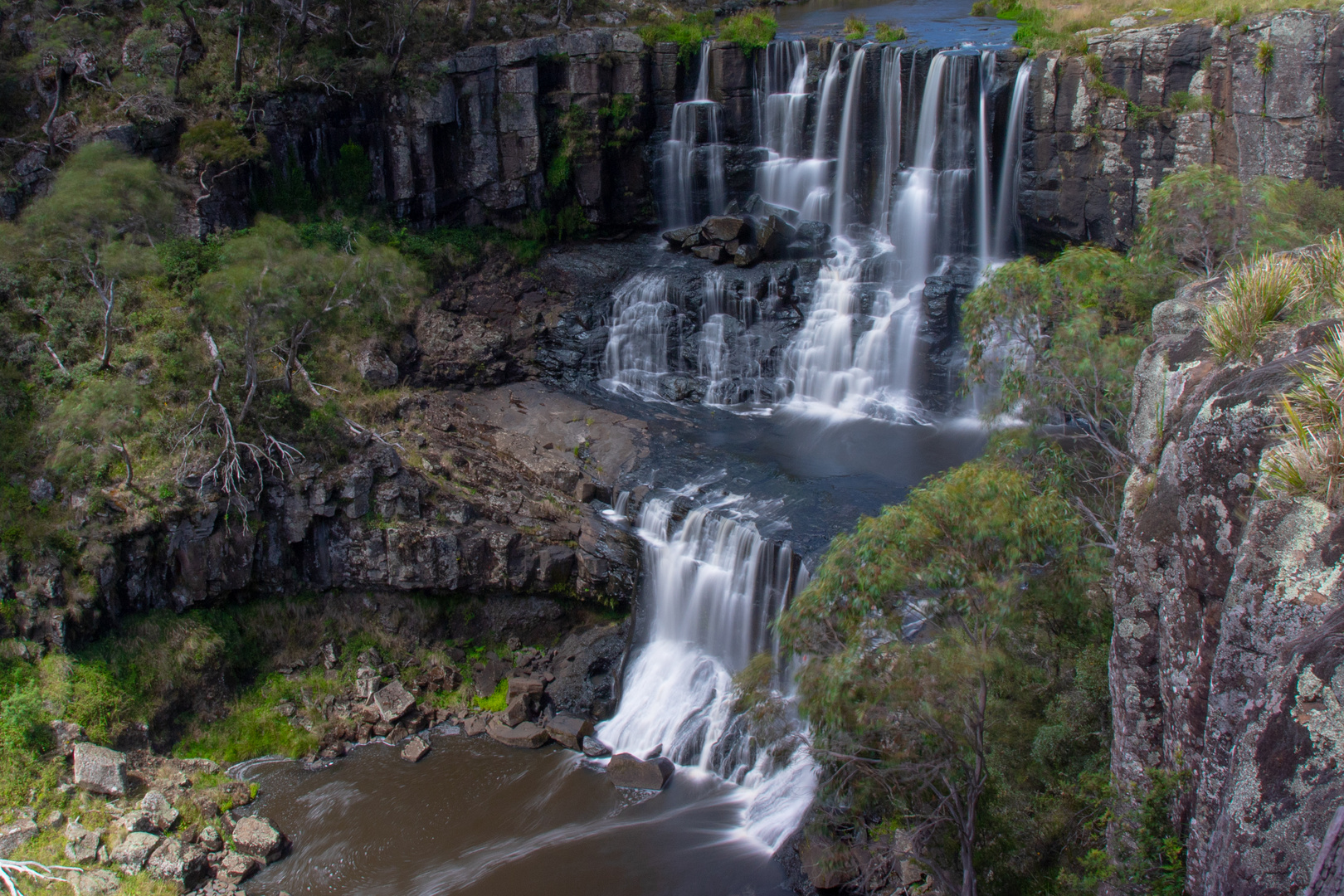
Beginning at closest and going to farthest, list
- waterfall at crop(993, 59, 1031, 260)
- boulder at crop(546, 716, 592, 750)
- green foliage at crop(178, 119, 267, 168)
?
boulder at crop(546, 716, 592, 750), green foliage at crop(178, 119, 267, 168), waterfall at crop(993, 59, 1031, 260)

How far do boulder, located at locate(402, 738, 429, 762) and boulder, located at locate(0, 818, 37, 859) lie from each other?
6.89m

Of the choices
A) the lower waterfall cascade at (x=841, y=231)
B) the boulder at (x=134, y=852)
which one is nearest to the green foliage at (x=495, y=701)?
the lower waterfall cascade at (x=841, y=231)

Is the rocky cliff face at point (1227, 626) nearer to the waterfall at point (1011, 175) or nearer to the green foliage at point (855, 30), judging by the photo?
the waterfall at point (1011, 175)

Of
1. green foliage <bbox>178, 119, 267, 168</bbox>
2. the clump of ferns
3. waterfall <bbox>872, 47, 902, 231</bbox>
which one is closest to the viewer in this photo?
the clump of ferns

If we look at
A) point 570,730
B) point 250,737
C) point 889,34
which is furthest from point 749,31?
point 250,737

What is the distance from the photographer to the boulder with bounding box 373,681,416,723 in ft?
72.3

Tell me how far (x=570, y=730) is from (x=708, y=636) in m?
3.81

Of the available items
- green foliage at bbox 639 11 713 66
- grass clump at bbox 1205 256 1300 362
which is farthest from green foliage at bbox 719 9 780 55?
grass clump at bbox 1205 256 1300 362

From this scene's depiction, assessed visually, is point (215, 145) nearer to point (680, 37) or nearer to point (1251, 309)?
point (680, 37)

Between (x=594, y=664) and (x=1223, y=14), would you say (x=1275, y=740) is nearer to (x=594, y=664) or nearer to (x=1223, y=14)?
(x=594, y=664)

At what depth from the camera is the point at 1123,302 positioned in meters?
18.6

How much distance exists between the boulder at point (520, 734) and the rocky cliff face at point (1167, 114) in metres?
22.7

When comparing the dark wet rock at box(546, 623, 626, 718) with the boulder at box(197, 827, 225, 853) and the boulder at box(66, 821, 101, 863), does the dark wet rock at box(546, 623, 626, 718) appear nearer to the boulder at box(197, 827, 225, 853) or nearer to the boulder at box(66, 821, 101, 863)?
the boulder at box(197, 827, 225, 853)

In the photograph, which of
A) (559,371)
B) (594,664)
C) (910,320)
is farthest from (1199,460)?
(559,371)
